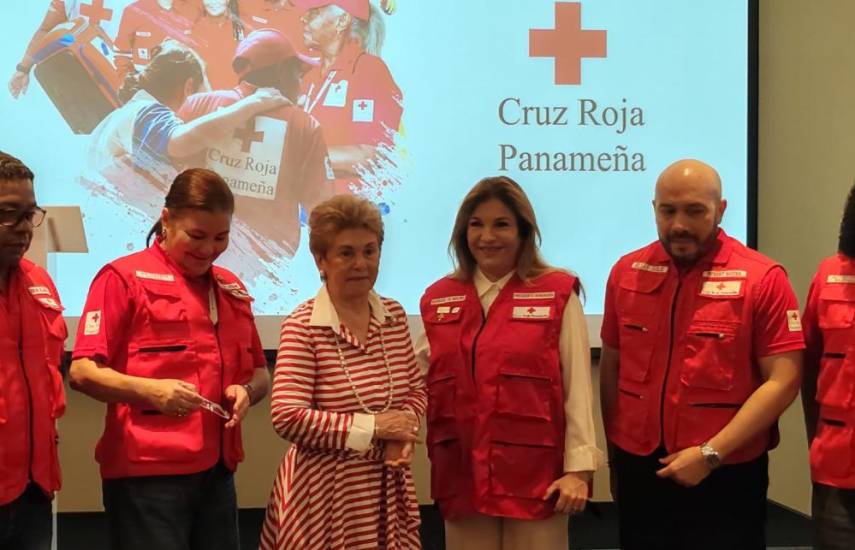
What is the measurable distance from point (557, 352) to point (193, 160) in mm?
2276

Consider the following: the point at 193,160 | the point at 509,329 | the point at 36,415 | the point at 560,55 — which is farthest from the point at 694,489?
the point at 193,160

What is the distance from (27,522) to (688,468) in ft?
5.16

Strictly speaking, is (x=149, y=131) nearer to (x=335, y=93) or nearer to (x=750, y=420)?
(x=335, y=93)

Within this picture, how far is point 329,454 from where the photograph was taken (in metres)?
1.91

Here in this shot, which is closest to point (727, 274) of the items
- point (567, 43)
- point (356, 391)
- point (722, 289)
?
point (722, 289)

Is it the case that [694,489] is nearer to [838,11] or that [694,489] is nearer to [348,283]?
[348,283]

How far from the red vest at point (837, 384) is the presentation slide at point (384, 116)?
182 cm

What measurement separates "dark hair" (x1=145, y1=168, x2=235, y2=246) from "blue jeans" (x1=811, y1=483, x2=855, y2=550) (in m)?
1.72

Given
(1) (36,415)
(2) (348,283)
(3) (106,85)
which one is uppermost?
(3) (106,85)

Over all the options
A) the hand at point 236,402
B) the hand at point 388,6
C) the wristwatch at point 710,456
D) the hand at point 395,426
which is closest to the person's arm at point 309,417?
the hand at point 395,426

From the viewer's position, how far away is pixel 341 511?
1.88m

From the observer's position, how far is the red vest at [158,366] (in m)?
1.91

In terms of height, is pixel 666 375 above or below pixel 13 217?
below

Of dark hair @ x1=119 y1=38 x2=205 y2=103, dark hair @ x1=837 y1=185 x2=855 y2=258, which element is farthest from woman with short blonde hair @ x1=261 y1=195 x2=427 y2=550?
dark hair @ x1=119 y1=38 x2=205 y2=103
